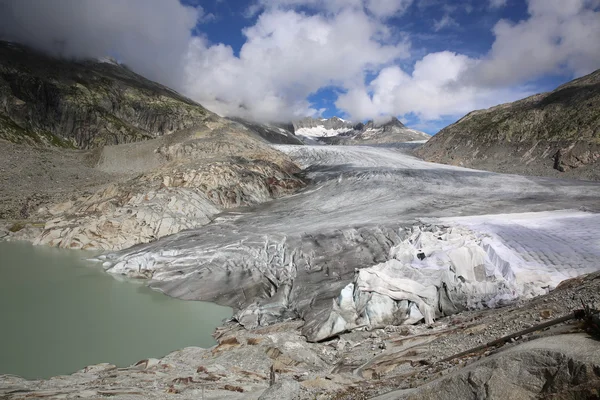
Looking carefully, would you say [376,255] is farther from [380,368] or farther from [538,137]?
[538,137]

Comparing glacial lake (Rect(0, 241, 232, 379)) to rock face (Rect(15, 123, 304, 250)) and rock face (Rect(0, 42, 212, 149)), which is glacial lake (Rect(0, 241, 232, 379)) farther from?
rock face (Rect(0, 42, 212, 149))

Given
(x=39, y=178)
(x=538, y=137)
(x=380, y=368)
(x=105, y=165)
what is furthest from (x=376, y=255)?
(x=105, y=165)

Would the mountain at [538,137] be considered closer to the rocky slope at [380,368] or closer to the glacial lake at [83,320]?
the rocky slope at [380,368]

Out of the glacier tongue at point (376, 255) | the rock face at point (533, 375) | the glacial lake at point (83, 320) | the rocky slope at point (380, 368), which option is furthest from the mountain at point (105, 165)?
the rock face at point (533, 375)

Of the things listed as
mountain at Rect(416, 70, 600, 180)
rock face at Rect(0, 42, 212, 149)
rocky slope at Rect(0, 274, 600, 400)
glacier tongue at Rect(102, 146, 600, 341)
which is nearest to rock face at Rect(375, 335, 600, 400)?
rocky slope at Rect(0, 274, 600, 400)

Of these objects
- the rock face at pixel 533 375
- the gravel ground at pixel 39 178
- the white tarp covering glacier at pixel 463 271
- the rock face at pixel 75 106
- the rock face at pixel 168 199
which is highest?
the rock face at pixel 75 106

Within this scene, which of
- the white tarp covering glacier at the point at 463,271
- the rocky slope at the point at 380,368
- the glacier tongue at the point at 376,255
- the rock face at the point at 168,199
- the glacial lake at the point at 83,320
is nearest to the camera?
the rocky slope at the point at 380,368
